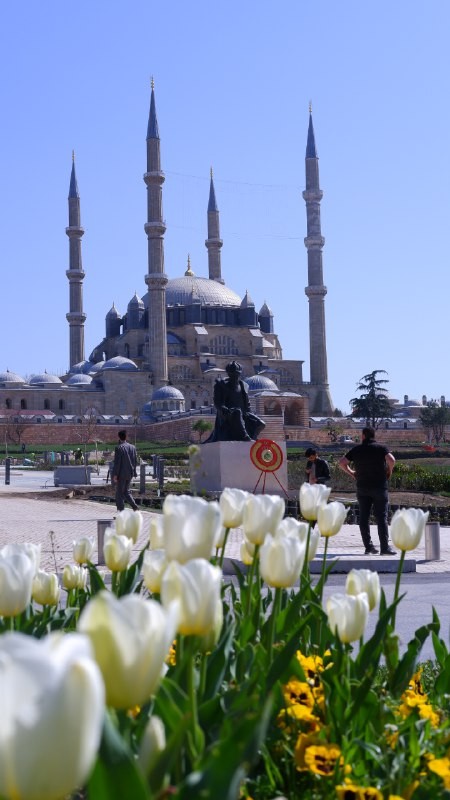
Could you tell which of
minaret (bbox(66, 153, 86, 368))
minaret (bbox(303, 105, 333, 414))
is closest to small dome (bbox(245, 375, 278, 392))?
minaret (bbox(303, 105, 333, 414))

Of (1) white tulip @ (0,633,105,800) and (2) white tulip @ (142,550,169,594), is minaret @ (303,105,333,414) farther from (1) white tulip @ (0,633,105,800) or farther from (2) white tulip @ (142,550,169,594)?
Answer: (1) white tulip @ (0,633,105,800)

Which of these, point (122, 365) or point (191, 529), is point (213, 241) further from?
point (191, 529)

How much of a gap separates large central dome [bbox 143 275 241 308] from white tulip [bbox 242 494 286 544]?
63.8 meters

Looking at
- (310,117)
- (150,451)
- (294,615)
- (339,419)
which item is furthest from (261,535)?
(310,117)

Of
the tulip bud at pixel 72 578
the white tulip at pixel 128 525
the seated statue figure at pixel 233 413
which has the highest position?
the seated statue figure at pixel 233 413

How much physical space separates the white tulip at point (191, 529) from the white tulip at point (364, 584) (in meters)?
0.56

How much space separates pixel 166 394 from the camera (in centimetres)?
5531

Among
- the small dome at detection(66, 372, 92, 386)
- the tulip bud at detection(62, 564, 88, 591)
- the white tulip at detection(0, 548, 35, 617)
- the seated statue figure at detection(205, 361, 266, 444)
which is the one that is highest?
the small dome at detection(66, 372, 92, 386)

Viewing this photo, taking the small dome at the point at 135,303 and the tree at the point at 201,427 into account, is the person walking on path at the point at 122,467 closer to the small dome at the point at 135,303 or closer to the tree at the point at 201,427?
the tree at the point at 201,427

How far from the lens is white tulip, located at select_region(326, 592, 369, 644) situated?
6.49ft

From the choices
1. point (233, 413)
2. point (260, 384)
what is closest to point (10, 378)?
point (260, 384)

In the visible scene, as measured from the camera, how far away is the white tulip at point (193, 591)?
1.42m

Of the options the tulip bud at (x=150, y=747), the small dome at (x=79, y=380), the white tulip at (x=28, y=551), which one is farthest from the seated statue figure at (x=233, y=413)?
the small dome at (x=79, y=380)

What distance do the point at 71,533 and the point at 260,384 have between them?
4848cm
